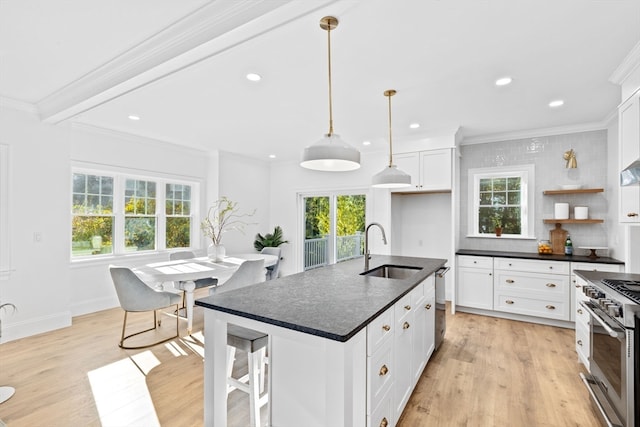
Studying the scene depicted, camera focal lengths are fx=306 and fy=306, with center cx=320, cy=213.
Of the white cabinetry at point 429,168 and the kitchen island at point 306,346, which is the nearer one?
the kitchen island at point 306,346

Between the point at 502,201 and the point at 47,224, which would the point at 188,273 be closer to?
the point at 47,224

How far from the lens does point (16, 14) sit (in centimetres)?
197

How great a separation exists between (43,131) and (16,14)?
2150 mm

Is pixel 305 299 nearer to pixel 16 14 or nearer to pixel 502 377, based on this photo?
pixel 502 377

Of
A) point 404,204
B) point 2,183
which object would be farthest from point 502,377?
point 2,183

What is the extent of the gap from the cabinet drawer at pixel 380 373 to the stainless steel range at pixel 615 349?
48.9 inches

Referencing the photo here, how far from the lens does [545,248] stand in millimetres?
4266

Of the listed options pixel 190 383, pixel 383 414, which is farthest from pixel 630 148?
pixel 190 383

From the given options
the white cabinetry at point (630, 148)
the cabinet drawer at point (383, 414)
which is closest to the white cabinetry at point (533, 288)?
the white cabinetry at point (630, 148)

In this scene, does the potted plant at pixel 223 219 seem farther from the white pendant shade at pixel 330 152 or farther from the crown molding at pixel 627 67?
the crown molding at pixel 627 67

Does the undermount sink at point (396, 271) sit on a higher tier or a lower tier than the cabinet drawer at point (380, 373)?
higher

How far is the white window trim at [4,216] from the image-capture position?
3.33m

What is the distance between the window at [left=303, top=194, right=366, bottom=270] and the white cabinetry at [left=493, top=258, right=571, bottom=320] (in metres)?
2.50

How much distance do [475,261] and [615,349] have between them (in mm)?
2633
